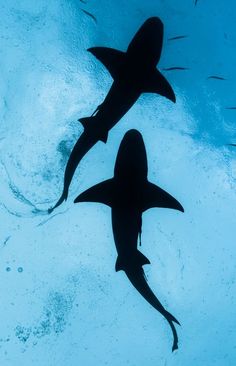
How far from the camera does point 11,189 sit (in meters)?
3.95

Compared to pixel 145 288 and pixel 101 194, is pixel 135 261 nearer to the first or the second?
pixel 145 288

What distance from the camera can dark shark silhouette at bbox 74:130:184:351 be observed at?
2.65m

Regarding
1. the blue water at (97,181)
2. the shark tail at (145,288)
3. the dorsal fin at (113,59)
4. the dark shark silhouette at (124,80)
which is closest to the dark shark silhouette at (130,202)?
the shark tail at (145,288)

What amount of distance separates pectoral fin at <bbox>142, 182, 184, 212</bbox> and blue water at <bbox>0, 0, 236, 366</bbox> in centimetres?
118

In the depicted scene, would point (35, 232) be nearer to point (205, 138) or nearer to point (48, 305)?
point (48, 305)

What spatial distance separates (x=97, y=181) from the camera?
13.0ft

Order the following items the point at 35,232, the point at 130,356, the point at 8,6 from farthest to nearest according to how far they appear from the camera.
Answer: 1. the point at 130,356
2. the point at 35,232
3. the point at 8,6

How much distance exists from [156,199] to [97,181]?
4.11 ft

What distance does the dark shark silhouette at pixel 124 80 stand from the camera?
276cm

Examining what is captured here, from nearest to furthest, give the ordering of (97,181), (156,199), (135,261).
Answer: (135,261)
(156,199)
(97,181)

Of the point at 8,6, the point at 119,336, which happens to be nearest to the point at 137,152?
the point at 8,6

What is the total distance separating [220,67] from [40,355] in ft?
14.5

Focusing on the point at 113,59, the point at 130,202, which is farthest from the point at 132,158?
the point at 113,59

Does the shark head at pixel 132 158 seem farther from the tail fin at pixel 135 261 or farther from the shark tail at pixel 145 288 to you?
the shark tail at pixel 145 288
